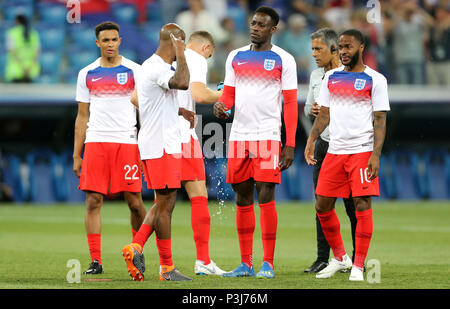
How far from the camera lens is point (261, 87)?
894 cm

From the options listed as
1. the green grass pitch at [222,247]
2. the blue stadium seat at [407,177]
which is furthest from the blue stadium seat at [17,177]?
the blue stadium seat at [407,177]

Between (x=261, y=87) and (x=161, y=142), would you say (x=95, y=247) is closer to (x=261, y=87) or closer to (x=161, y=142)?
(x=161, y=142)

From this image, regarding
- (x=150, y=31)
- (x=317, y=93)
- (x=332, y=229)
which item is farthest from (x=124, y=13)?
(x=332, y=229)

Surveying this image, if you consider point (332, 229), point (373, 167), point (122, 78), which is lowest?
point (332, 229)

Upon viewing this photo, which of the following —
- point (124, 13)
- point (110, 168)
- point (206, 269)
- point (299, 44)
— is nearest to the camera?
point (206, 269)

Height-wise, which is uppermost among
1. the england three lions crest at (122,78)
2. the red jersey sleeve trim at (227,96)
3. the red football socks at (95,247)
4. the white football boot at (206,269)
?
the england three lions crest at (122,78)

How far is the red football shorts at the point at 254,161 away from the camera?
8.84 metres

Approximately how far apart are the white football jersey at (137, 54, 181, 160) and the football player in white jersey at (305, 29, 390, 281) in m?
1.34

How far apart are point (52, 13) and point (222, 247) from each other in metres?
11.0

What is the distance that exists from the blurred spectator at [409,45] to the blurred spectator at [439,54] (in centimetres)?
18

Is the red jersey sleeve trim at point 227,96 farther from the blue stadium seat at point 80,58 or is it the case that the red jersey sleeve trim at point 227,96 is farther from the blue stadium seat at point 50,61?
the blue stadium seat at point 50,61

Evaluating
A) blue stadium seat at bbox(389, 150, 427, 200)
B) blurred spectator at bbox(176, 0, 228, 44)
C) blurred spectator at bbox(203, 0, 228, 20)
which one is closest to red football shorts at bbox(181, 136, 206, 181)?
blurred spectator at bbox(176, 0, 228, 44)
